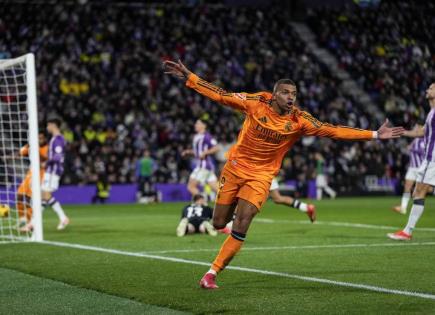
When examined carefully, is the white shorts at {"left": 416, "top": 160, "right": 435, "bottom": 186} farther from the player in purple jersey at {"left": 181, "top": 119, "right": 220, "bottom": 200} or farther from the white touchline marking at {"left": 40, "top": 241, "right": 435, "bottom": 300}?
the player in purple jersey at {"left": 181, "top": 119, "right": 220, "bottom": 200}

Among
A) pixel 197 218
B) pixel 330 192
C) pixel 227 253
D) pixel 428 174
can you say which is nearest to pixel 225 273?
pixel 227 253

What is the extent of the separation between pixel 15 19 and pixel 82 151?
7.71 metres

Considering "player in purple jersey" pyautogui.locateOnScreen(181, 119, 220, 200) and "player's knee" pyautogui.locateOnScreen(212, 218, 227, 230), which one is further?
"player in purple jersey" pyautogui.locateOnScreen(181, 119, 220, 200)

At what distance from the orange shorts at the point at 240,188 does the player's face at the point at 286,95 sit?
874 mm

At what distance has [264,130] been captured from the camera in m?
9.19

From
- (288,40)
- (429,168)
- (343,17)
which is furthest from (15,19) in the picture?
(429,168)

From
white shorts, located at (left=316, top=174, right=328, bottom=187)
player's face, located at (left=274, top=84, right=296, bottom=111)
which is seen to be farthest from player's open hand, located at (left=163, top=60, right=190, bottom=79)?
white shorts, located at (left=316, top=174, right=328, bottom=187)

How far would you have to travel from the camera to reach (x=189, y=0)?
43.6 meters

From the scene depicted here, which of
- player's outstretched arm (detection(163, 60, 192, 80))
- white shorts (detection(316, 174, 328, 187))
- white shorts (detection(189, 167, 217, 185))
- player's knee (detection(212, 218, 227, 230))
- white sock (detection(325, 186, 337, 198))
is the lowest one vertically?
white sock (detection(325, 186, 337, 198))

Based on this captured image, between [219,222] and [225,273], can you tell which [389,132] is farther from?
[225,273]

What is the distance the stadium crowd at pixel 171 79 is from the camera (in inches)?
1358

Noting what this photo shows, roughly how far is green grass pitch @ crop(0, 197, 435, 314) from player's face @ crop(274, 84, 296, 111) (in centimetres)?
197

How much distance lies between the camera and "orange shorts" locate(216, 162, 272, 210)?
9.18m

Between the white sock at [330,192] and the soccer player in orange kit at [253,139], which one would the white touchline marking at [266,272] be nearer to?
the soccer player in orange kit at [253,139]
